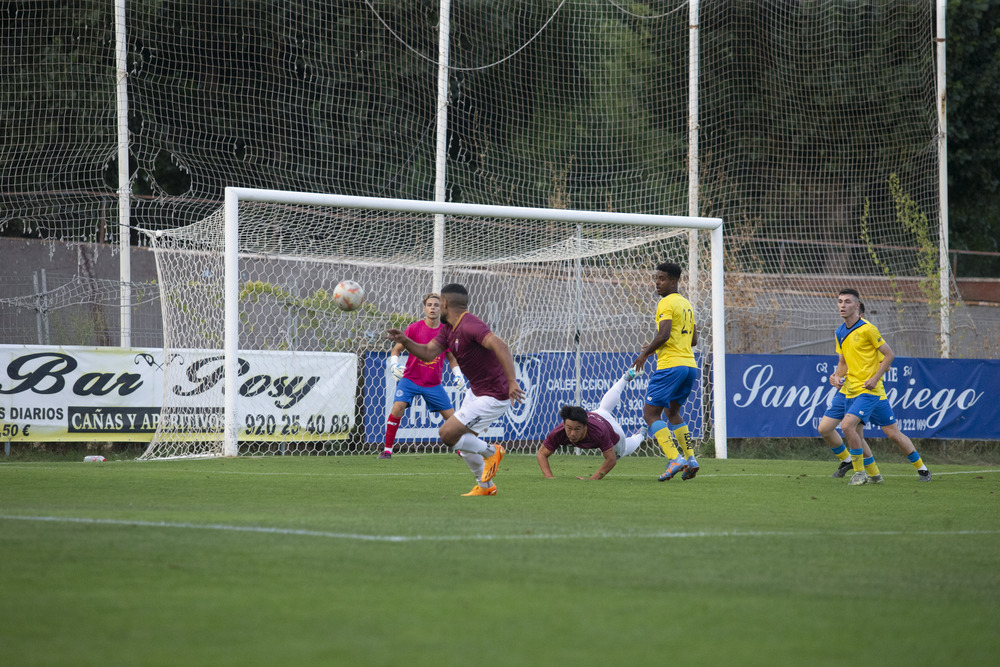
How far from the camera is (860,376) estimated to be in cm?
1077

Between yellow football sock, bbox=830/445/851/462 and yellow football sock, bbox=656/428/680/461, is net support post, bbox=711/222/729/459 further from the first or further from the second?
yellow football sock, bbox=656/428/680/461

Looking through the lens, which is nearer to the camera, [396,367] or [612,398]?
[612,398]

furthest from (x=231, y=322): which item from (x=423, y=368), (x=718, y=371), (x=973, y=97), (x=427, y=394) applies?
(x=973, y=97)

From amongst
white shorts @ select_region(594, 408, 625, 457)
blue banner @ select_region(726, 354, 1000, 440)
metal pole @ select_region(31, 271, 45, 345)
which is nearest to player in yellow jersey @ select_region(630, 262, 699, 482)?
white shorts @ select_region(594, 408, 625, 457)

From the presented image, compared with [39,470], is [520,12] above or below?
above

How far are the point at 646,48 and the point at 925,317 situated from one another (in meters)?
8.02

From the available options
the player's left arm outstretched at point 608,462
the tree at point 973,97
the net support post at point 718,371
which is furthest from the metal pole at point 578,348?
the tree at point 973,97

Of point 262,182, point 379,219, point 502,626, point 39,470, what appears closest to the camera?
point 502,626

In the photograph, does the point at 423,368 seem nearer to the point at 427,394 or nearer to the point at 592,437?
the point at 427,394

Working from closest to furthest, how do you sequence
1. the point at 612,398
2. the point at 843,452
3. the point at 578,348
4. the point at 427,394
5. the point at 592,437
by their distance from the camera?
the point at 592,437, the point at 612,398, the point at 843,452, the point at 427,394, the point at 578,348

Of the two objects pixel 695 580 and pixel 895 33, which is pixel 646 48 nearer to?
pixel 895 33

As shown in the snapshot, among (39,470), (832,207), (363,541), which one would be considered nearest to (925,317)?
(832,207)

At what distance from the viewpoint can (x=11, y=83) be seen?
19.6 m

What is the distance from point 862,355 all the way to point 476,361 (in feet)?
13.9
